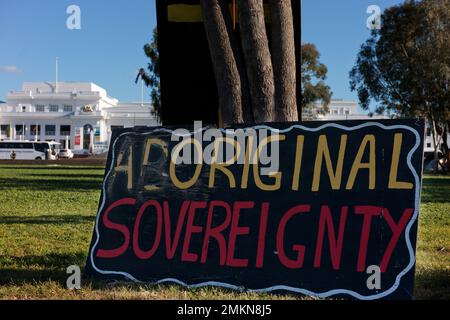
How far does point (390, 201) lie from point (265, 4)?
3.04 m

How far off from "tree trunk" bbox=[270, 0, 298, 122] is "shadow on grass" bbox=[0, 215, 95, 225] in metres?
5.30

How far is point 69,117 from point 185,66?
3118 inches

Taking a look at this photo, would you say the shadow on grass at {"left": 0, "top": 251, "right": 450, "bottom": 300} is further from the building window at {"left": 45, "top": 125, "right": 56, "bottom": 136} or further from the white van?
the building window at {"left": 45, "top": 125, "right": 56, "bottom": 136}

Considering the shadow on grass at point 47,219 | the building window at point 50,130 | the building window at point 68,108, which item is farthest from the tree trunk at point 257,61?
the building window at point 68,108

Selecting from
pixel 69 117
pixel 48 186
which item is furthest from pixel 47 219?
pixel 69 117

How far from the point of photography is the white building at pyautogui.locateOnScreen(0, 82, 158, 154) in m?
82.3

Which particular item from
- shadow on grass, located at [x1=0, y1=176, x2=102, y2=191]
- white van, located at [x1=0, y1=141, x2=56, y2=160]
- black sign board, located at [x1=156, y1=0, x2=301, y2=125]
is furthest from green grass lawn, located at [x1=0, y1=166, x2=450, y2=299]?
white van, located at [x1=0, y1=141, x2=56, y2=160]

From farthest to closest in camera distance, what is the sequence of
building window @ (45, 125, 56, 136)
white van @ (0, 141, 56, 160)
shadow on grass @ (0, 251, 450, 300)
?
building window @ (45, 125, 56, 136) → white van @ (0, 141, 56, 160) → shadow on grass @ (0, 251, 450, 300)

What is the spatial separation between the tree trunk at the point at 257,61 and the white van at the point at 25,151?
189 ft

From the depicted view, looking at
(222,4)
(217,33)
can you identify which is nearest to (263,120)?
(217,33)

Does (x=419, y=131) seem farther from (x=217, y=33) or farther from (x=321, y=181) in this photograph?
(x=217, y=33)

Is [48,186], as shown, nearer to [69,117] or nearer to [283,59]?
[283,59]

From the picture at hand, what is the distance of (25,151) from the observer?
60.7 m
